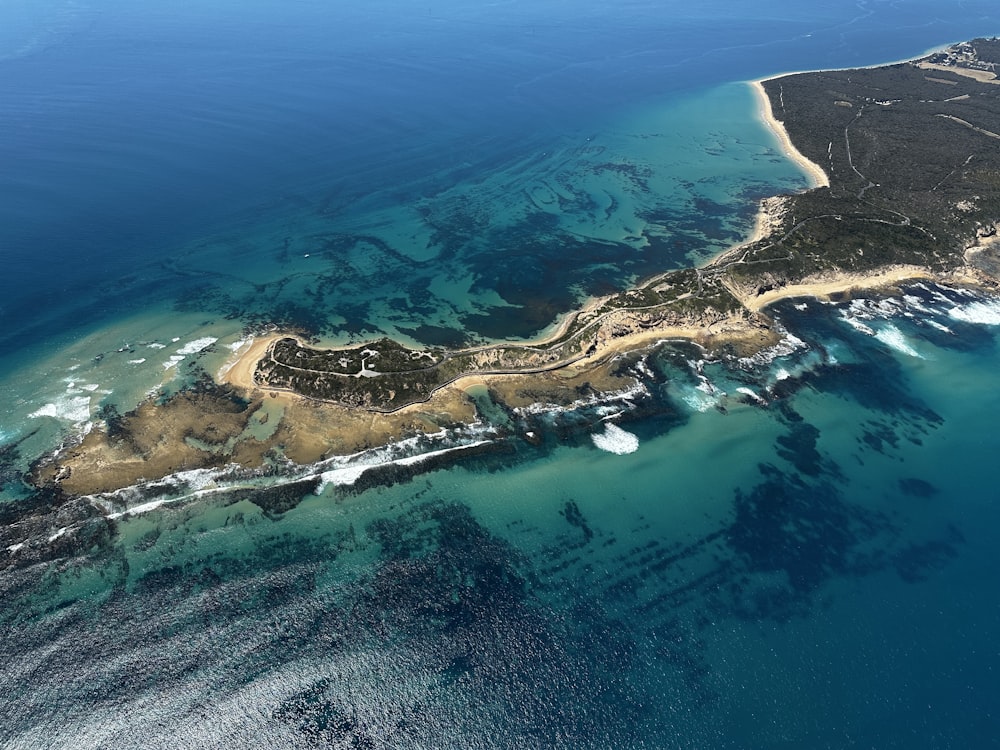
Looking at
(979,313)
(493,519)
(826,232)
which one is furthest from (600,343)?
(979,313)

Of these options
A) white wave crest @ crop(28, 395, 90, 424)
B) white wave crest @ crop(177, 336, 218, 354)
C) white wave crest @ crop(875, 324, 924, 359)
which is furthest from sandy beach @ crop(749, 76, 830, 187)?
white wave crest @ crop(28, 395, 90, 424)

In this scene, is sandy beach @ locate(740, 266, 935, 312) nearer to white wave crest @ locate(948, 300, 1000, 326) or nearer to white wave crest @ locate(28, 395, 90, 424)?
white wave crest @ locate(948, 300, 1000, 326)

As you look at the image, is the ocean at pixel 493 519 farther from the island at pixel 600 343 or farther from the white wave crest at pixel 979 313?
the island at pixel 600 343

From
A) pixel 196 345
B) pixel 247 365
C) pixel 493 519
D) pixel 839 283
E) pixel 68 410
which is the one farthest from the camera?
pixel 839 283

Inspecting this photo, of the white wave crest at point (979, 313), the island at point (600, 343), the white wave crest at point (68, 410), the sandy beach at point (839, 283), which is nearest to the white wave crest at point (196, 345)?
the island at point (600, 343)

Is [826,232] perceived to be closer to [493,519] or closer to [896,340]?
[896,340]

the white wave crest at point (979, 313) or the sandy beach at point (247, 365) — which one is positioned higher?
the sandy beach at point (247, 365)
